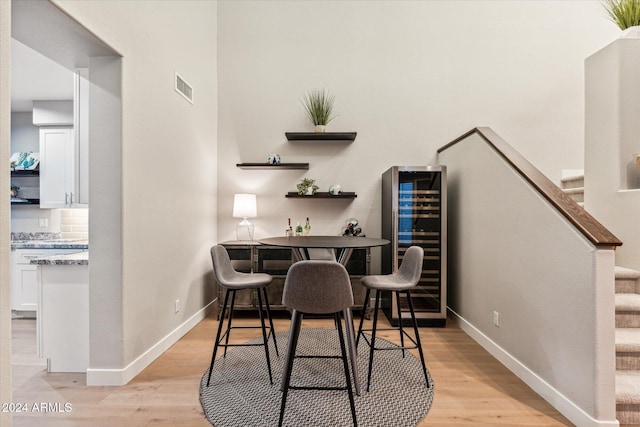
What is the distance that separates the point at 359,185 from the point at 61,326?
3.22 meters

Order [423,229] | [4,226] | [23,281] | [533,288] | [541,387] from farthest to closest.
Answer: [23,281], [423,229], [533,288], [541,387], [4,226]

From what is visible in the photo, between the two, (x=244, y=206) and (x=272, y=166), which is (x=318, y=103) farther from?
(x=244, y=206)

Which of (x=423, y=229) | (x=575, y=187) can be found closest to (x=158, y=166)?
(x=423, y=229)

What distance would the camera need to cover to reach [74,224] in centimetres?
419

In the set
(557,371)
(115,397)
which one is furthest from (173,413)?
(557,371)

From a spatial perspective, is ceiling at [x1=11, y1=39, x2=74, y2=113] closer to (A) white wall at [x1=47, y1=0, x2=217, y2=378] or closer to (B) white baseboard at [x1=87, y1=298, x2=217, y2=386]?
(A) white wall at [x1=47, y1=0, x2=217, y2=378]

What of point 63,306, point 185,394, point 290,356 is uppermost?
point 63,306

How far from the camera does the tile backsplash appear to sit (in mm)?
4184

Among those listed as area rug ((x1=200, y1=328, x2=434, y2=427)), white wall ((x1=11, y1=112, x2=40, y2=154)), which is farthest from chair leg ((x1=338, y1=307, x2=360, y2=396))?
white wall ((x1=11, y1=112, x2=40, y2=154))

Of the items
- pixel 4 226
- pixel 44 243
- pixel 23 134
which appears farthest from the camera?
pixel 23 134

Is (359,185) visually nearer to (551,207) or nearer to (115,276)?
(551,207)

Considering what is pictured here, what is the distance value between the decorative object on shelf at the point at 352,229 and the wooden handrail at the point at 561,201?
174cm

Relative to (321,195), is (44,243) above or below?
below

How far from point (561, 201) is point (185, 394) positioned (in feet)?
8.88
